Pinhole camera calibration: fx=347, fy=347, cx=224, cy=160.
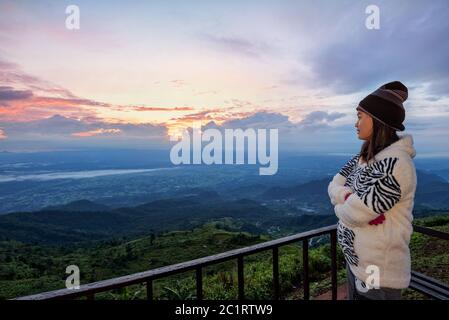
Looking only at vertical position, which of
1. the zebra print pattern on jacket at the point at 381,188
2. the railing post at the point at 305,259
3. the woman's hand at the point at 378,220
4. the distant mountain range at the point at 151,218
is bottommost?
the distant mountain range at the point at 151,218

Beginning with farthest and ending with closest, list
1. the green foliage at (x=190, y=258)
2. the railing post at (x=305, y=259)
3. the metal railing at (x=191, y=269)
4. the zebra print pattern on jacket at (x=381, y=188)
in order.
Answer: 1. the green foliage at (x=190, y=258)
2. the railing post at (x=305, y=259)
3. the zebra print pattern on jacket at (x=381, y=188)
4. the metal railing at (x=191, y=269)

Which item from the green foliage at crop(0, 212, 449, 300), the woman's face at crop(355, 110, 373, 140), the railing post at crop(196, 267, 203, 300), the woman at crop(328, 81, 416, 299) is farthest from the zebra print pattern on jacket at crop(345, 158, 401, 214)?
the green foliage at crop(0, 212, 449, 300)

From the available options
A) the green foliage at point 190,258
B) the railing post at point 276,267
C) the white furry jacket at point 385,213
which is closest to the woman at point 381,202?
the white furry jacket at point 385,213

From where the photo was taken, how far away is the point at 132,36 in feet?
22.3

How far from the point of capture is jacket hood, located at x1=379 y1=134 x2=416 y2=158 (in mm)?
1695

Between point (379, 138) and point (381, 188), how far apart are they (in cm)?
32

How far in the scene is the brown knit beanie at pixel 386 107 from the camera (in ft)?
5.90

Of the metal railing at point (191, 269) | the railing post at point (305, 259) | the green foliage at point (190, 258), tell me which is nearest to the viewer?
the metal railing at point (191, 269)

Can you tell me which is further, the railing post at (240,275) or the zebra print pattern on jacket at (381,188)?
the railing post at (240,275)

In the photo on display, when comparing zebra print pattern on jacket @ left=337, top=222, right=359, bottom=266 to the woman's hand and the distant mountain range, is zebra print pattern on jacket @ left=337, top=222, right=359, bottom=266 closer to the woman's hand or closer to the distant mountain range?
the woman's hand

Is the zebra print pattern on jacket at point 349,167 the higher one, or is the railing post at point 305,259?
the zebra print pattern on jacket at point 349,167

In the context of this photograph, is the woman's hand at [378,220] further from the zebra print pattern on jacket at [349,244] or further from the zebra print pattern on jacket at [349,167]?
the zebra print pattern on jacket at [349,167]

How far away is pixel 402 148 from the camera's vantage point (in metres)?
1.70
